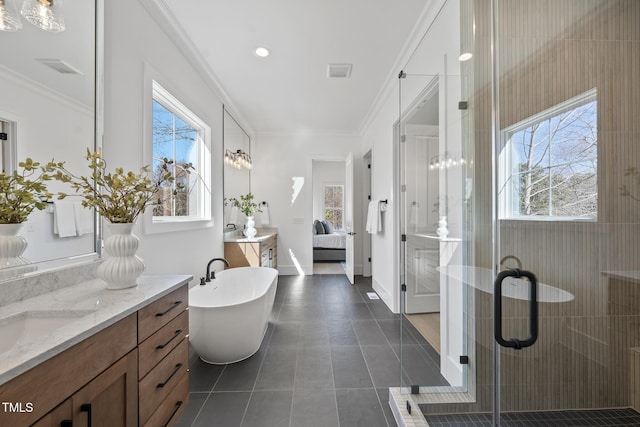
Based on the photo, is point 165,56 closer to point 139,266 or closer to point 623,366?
point 139,266

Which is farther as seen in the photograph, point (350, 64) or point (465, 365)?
point (350, 64)

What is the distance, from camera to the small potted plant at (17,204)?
1.03m

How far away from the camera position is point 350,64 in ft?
9.46

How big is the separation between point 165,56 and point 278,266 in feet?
12.5

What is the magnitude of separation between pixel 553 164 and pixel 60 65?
2.51 metres

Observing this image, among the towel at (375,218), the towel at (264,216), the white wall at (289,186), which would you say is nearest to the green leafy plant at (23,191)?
the towel at (375,218)

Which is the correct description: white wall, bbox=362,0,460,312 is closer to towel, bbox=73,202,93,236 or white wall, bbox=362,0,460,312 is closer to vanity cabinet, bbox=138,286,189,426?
vanity cabinet, bbox=138,286,189,426

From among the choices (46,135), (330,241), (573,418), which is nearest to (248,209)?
(330,241)

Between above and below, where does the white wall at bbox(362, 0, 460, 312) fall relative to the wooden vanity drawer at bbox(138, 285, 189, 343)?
above

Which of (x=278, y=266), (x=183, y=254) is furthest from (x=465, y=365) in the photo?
(x=278, y=266)

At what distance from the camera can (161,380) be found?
3.90ft

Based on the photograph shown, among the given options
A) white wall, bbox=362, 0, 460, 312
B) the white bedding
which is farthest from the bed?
Result: white wall, bbox=362, 0, 460, 312

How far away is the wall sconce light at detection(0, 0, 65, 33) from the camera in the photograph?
1.09m

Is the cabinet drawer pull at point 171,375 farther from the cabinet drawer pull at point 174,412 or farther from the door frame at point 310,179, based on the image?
the door frame at point 310,179
